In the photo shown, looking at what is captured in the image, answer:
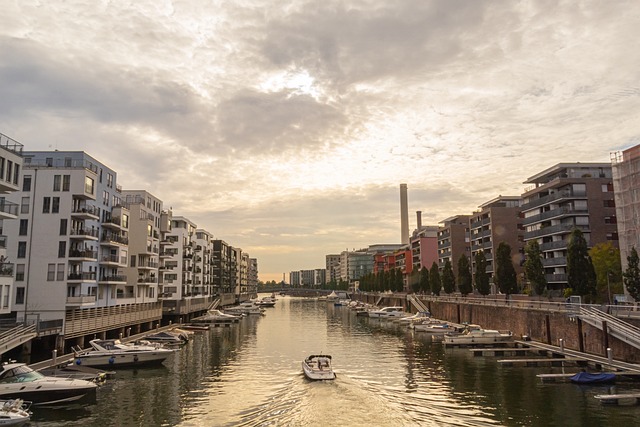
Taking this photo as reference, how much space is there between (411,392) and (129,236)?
5829 centimetres

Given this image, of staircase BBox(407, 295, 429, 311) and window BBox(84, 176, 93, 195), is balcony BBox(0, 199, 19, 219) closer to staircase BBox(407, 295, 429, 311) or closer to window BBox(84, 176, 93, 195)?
window BBox(84, 176, 93, 195)

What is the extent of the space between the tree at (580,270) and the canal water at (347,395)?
15698 millimetres

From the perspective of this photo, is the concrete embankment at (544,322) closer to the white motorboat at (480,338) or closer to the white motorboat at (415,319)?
the white motorboat at (480,338)

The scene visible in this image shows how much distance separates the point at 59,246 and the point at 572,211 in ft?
273

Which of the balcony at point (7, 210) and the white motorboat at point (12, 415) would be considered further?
the balcony at point (7, 210)

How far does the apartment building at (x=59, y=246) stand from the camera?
57.7 metres

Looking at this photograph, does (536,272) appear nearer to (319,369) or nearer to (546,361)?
(546,361)

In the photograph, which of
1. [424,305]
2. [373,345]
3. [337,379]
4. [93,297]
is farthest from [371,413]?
[424,305]

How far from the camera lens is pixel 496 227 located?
115938 millimetres

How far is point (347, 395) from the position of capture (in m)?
37.0

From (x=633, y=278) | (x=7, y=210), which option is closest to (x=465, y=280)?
(x=633, y=278)

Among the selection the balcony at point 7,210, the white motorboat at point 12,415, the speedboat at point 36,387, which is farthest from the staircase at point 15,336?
the white motorboat at point 12,415

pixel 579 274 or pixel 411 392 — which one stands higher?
pixel 579 274

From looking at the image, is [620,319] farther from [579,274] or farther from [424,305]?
[424,305]
